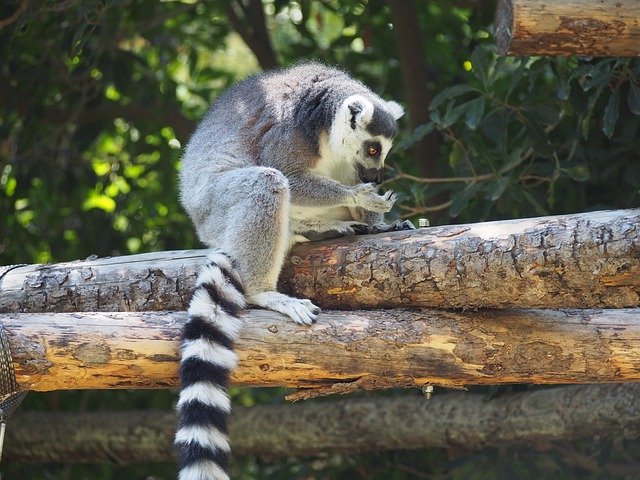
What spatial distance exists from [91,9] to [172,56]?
2.54 metres

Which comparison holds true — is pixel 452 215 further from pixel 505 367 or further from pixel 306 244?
pixel 505 367

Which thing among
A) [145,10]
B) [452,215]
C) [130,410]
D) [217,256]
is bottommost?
[130,410]

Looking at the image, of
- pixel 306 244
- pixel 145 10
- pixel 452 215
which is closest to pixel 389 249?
pixel 306 244

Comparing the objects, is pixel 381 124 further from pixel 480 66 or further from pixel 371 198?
pixel 480 66

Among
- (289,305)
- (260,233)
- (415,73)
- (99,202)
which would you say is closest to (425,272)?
(289,305)

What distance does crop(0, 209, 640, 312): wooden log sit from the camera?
154 inches

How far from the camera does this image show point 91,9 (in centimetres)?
604

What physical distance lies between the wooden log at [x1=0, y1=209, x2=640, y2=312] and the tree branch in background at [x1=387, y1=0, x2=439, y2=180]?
114 inches

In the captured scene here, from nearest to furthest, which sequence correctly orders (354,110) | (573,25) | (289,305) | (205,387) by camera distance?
(205,387) → (573,25) → (289,305) → (354,110)

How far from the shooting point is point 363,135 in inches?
205

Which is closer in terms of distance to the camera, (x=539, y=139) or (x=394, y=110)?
(x=394, y=110)

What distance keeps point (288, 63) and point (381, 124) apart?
241 cm

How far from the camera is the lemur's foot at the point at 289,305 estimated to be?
163 inches

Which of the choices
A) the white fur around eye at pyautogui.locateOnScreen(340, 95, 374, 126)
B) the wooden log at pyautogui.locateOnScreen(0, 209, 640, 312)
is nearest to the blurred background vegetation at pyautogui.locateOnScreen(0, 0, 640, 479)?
the white fur around eye at pyautogui.locateOnScreen(340, 95, 374, 126)
